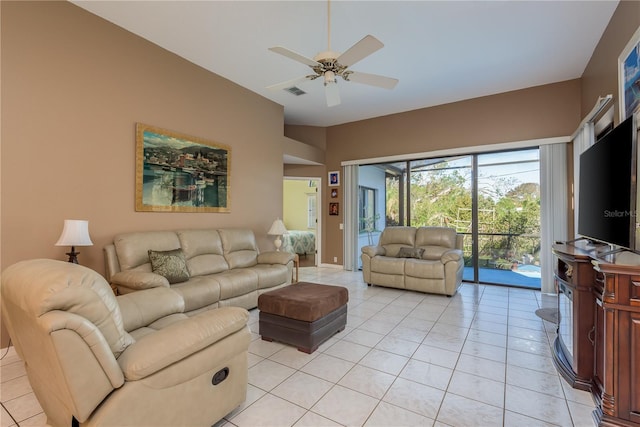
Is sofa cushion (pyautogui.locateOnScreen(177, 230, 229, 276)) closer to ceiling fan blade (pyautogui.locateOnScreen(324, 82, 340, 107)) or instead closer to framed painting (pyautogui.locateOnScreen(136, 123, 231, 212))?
framed painting (pyautogui.locateOnScreen(136, 123, 231, 212))

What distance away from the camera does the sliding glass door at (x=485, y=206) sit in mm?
4957

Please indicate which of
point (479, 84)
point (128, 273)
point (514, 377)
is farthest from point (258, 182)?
point (514, 377)

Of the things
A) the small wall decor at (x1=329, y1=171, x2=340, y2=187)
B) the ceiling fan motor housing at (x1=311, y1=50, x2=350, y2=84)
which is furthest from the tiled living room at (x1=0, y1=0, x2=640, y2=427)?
the small wall decor at (x1=329, y1=171, x2=340, y2=187)

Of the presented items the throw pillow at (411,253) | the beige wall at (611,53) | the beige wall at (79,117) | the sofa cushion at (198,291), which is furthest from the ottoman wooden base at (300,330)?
the beige wall at (611,53)

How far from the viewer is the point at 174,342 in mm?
1388

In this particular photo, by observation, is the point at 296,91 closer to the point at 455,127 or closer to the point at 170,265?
the point at 455,127

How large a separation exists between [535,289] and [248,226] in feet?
16.1

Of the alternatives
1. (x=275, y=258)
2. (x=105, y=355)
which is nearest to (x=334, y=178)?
(x=275, y=258)

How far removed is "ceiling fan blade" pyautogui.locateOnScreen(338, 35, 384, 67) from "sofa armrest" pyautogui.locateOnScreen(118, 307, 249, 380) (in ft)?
7.29

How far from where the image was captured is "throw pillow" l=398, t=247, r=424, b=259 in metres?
4.98

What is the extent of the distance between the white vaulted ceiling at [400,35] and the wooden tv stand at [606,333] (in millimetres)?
2606

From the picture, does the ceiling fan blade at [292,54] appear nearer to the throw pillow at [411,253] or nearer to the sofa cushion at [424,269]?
the sofa cushion at [424,269]

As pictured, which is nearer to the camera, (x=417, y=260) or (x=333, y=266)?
(x=417, y=260)

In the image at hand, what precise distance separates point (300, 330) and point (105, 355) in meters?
1.71
